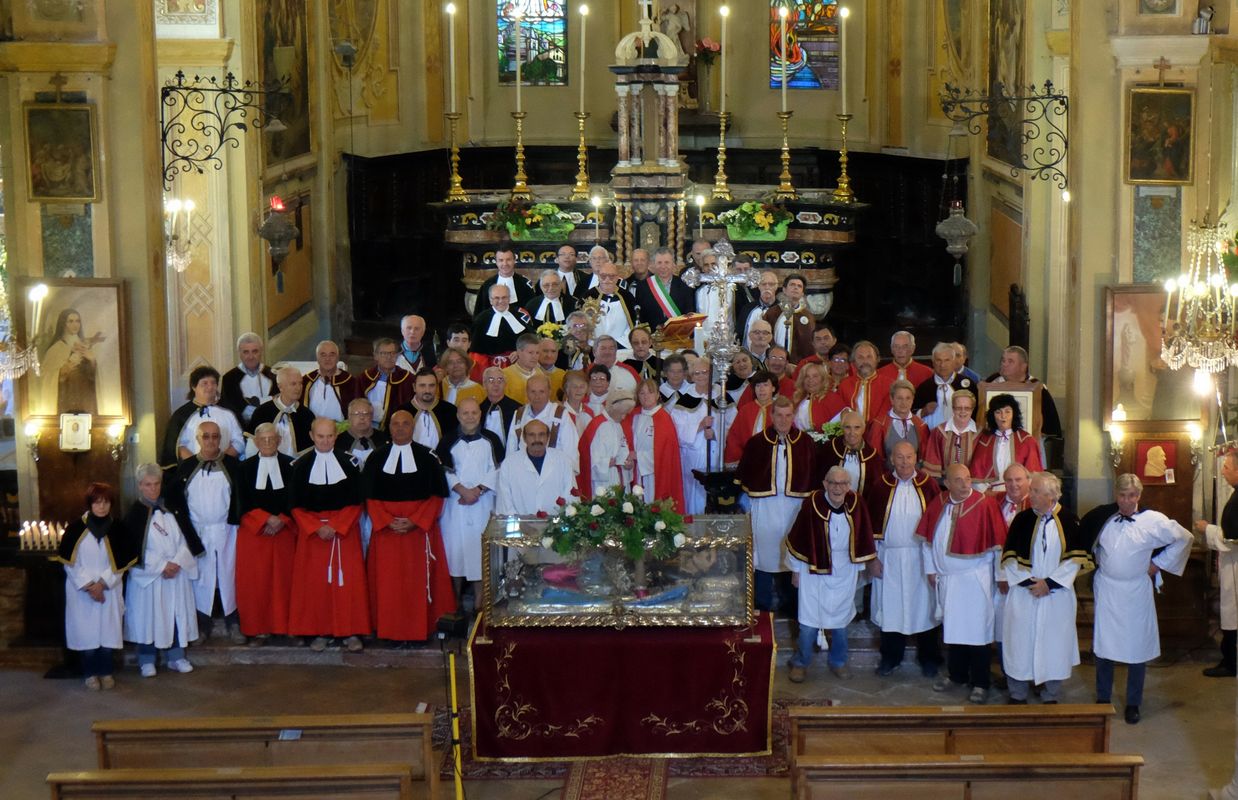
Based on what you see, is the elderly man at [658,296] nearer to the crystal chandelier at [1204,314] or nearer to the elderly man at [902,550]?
the elderly man at [902,550]

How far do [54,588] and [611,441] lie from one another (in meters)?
4.17

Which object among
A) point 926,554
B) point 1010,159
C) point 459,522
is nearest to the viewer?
point 926,554

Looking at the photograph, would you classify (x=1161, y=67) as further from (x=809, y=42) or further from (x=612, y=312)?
(x=809, y=42)

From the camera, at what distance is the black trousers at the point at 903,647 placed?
1333 cm

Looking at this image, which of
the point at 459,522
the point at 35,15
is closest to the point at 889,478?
the point at 459,522

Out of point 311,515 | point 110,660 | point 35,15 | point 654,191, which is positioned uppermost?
point 35,15

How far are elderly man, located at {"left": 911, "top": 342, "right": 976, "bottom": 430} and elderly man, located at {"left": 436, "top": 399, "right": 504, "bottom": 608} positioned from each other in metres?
3.40

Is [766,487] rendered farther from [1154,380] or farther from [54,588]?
[54,588]

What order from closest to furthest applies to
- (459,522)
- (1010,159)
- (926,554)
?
(926,554)
(459,522)
(1010,159)

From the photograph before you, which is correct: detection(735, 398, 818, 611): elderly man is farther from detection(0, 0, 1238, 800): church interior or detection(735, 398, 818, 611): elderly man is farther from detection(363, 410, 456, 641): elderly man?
detection(363, 410, 456, 641): elderly man

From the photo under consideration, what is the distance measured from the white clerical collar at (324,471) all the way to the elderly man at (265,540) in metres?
0.21

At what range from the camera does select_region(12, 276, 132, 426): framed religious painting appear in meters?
13.9

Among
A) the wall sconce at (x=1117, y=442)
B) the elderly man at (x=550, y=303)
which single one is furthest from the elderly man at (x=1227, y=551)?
the elderly man at (x=550, y=303)

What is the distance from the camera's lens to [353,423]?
13.6 meters
